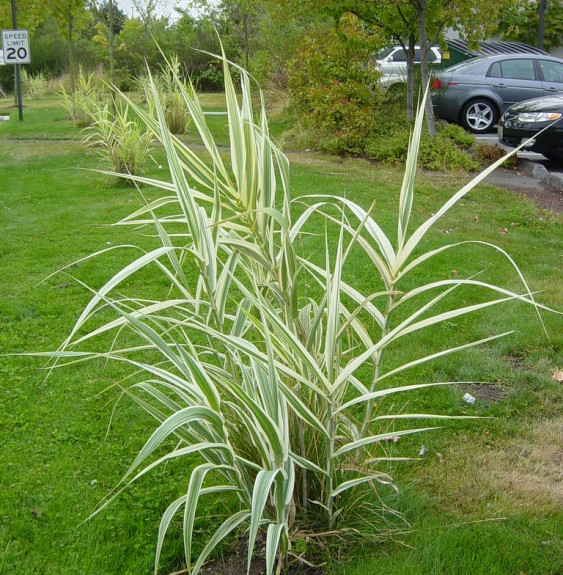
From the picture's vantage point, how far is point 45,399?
147 inches

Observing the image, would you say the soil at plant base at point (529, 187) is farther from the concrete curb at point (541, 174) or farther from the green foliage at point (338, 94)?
the green foliage at point (338, 94)

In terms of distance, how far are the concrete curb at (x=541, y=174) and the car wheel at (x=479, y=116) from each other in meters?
3.25

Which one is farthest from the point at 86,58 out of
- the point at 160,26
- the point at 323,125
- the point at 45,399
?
the point at 45,399

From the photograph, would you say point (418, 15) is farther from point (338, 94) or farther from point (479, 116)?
point (479, 116)

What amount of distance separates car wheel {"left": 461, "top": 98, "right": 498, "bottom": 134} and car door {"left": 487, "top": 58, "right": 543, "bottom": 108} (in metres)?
0.29

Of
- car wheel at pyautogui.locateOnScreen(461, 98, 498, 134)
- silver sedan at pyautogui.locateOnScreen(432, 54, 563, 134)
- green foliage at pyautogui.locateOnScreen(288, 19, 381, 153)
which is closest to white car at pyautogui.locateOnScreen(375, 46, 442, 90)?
silver sedan at pyautogui.locateOnScreen(432, 54, 563, 134)

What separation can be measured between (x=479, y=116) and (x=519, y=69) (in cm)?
129

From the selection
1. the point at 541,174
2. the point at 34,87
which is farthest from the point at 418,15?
the point at 34,87

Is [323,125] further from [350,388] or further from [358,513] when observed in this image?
[358,513]

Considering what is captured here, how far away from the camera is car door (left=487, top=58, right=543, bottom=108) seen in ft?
48.3

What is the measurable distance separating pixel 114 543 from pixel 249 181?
55.1 inches

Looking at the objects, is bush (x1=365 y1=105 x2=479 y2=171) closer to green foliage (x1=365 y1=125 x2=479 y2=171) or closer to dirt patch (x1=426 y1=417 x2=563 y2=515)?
green foliage (x1=365 y1=125 x2=479 y2=171)

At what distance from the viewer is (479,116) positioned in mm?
14891

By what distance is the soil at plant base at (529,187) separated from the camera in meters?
9.09
